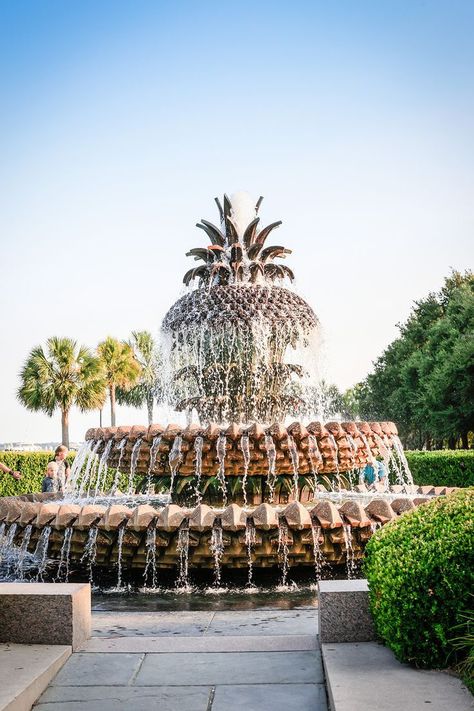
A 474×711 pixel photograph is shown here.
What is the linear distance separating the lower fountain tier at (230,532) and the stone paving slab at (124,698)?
113 inches

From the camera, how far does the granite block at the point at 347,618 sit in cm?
461

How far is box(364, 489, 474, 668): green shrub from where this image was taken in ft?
12.3

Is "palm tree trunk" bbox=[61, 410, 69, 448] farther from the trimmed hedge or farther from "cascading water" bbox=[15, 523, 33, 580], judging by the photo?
"cascading water" bbox=[15, 523, 33, 580]

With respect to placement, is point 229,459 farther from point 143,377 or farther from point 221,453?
point 143,377

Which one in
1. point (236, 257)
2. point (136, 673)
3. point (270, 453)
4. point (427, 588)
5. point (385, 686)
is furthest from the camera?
point (236, 257)

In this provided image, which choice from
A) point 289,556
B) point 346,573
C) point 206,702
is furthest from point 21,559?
point 206,702

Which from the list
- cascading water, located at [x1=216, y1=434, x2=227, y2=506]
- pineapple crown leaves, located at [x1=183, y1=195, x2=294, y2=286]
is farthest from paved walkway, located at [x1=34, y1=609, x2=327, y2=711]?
pineapple crown leaves, located at [x1=183, y1=195, x2=294, y2=286]

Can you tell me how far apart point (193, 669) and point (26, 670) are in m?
0.97

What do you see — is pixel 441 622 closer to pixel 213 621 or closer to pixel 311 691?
pixel 311 691

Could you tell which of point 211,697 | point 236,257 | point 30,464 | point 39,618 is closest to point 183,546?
point 39,618

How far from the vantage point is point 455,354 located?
1387 inches

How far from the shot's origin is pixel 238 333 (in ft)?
32.0

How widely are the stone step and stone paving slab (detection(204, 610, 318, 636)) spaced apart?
1.35 meters

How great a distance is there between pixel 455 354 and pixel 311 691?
32692 millimetres
